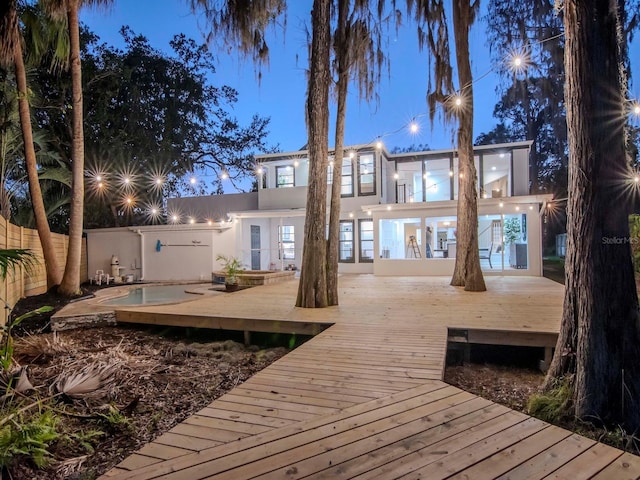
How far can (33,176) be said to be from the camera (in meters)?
8.43

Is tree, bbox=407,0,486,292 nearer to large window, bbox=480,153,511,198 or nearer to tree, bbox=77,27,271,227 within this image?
large window, bbox=480,153,511,198

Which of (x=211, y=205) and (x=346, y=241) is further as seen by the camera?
(x=211, y=205)

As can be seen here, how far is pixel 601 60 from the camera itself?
253 cm

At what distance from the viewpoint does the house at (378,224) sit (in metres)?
11.2

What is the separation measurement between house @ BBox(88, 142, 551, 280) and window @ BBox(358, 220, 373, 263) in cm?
3

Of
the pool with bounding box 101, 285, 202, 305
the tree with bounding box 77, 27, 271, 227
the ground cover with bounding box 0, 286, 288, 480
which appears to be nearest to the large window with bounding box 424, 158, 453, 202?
the tree with bounding box 77, 27, 271, 227

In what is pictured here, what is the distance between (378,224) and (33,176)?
9.03 metres

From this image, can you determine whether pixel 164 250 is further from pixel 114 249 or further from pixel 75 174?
pixel 75 174

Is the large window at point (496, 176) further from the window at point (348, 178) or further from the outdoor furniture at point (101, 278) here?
the outdoor furniture at point (101, 278)

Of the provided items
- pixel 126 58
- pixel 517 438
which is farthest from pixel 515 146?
pixel 126 58

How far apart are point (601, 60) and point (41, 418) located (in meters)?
4.44

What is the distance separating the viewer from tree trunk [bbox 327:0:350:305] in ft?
20.9

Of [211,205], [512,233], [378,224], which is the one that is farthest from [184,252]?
[512,233]

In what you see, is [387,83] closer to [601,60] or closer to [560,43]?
[601,60]
